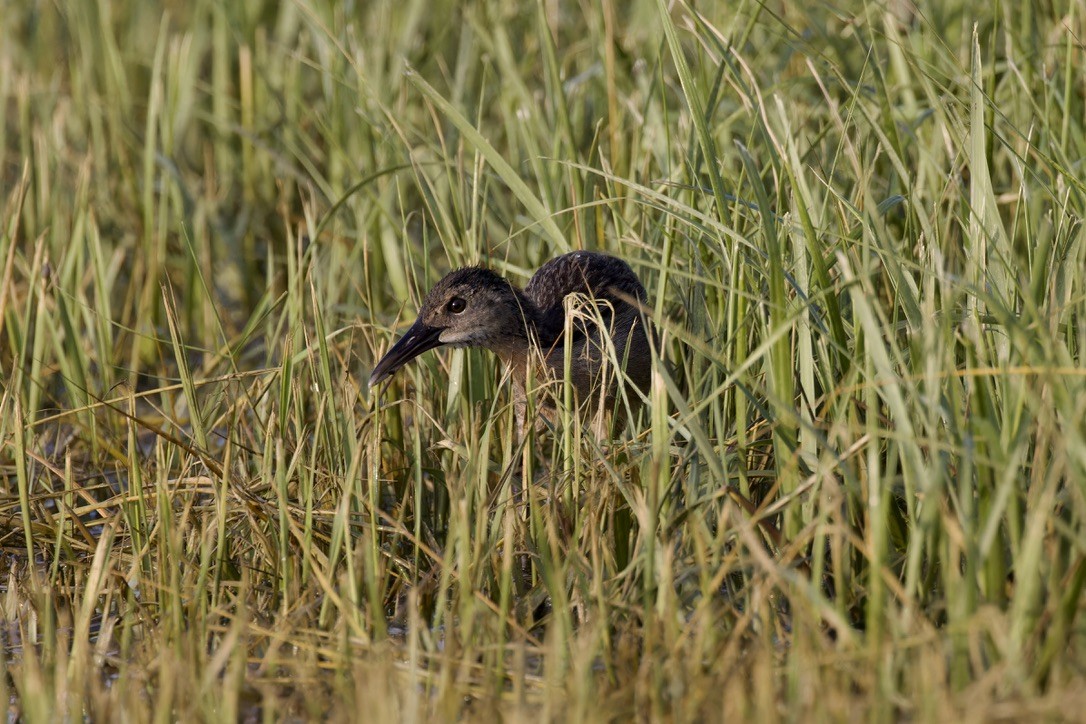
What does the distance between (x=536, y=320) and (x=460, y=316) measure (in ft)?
1.09

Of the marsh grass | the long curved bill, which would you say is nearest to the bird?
the long curved bill

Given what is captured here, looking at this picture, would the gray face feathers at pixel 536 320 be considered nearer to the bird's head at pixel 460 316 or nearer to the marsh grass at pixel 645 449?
the bird's head at pixel 460 316

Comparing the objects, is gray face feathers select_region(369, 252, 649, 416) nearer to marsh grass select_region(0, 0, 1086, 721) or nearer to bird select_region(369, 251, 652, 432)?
bird select_region(369, 251, 652, 432)

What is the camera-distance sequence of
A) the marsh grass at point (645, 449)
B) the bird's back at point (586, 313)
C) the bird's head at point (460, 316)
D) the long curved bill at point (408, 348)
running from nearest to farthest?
the marsh grass at point (645, 449), the long curved bill at point (408, 348), the bird's head at point (460, 316), the bird's back at point (586, 313)

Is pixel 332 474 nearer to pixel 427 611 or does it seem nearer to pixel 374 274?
pixel 427 611

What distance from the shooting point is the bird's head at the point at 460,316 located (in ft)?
14.8

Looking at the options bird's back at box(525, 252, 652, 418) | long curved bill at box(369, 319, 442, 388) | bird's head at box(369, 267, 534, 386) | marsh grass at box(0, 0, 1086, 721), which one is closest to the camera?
marsh grass at box(0, 0, 1086, 721)

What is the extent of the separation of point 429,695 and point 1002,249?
178 centimetres

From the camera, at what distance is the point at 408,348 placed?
4.50 m

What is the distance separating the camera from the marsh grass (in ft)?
9.23

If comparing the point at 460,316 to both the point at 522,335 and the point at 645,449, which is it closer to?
the point at 522,335

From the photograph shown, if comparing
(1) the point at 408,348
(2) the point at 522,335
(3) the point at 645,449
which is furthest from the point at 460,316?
(3) the point at 645,449

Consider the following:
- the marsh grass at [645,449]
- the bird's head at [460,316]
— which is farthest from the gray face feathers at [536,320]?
the marsh grass at [645,449]

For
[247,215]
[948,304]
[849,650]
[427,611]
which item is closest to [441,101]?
[427,611]
